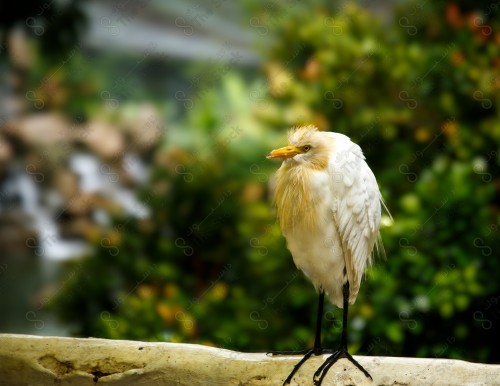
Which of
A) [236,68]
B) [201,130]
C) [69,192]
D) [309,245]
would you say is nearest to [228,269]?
[201,130]

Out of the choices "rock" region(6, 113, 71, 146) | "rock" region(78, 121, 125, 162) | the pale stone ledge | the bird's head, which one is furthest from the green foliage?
the bird's head

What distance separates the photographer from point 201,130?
15.5 feet

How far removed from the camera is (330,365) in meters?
1.96

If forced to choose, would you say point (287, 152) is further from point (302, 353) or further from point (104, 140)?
point (104, 140)

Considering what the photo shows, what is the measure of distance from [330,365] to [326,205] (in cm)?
46

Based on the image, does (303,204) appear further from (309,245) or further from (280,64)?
(280,64)

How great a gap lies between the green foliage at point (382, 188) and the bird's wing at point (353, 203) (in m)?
1.05

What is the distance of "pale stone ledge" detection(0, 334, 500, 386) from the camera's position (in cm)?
189

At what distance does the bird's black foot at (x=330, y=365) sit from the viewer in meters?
1.94

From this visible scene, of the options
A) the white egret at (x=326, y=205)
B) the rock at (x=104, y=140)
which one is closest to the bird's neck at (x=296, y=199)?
the white egret at (x=326, y=205)

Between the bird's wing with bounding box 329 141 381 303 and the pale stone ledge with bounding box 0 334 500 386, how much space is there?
0.32 meters

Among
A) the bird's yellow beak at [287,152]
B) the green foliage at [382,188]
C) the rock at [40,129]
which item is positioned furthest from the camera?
the rock at [40,129]

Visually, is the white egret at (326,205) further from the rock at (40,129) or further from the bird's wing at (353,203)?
the rock at (40,129)

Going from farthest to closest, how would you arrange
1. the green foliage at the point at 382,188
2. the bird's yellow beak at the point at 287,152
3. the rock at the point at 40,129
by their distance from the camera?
1. the rock at the point at 40,129
2. the green foliage at the point at 382,188
3. the bird's yellow beak at the point at 287,152
